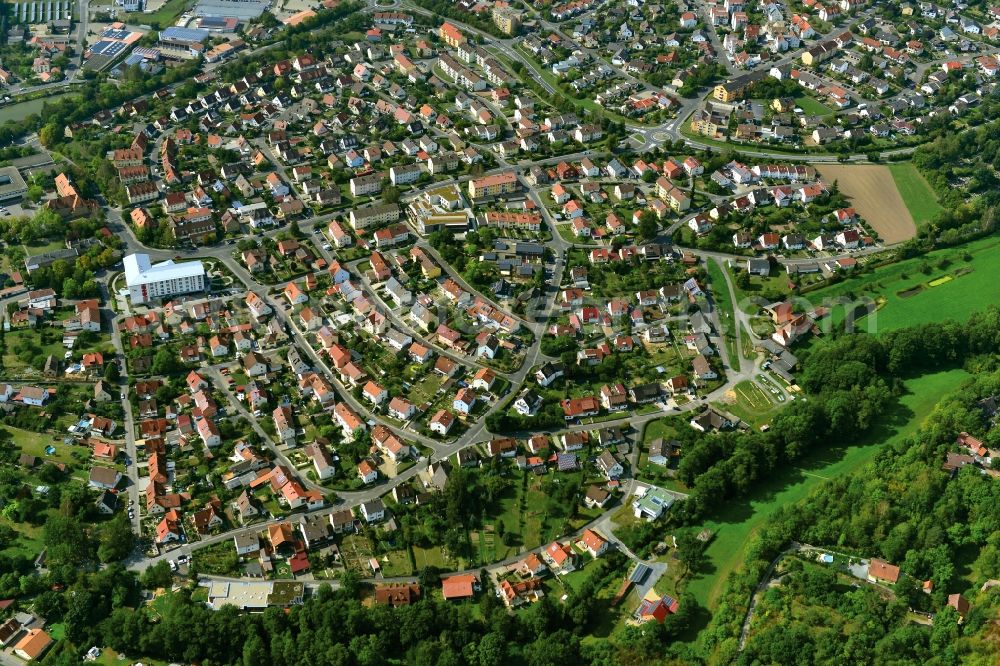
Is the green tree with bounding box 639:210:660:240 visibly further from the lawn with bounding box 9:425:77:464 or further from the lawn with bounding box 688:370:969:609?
the lawn with bounding box 9:425:77:464

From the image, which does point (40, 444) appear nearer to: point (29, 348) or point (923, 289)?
point (29, 348)

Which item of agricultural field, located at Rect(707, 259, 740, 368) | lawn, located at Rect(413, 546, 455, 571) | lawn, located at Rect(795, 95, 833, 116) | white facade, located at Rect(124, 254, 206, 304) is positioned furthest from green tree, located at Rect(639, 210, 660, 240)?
lawn, located at Rect(413, 546, 455, 571)

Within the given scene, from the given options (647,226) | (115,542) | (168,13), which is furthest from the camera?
(168,13)

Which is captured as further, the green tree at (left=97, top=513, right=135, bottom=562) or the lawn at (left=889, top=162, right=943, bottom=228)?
the lawn at (left=889, top=162, right=943, bottom=228)

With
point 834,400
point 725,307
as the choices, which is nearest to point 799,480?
point 834,400

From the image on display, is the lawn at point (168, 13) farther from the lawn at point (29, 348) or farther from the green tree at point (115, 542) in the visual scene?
the green tree at point (115, 542)

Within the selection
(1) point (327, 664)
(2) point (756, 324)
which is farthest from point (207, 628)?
(2) point (756, 324)
